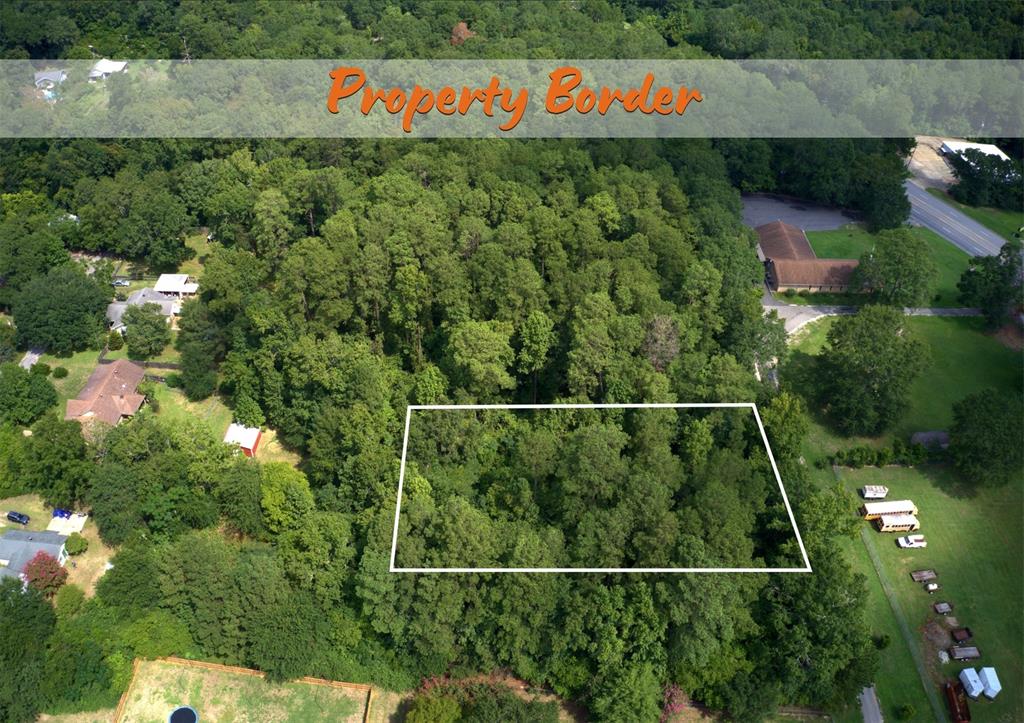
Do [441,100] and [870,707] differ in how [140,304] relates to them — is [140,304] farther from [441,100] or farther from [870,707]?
[870,707]

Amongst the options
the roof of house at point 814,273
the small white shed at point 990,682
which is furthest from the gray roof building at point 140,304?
the small white shed at point 990,682

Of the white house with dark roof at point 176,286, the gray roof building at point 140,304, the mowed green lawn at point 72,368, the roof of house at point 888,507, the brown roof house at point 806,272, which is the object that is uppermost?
Answer: the brown roof house at point 806,272

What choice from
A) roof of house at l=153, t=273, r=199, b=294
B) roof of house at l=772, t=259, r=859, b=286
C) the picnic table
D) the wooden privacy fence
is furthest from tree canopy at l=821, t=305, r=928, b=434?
roof of house at l=153, t=273, r=199, b=294

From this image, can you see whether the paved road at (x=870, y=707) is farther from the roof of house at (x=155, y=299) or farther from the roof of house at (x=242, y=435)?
the roof of house at (x=155, y=299)

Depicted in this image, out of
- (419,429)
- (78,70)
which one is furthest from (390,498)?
(78,70)

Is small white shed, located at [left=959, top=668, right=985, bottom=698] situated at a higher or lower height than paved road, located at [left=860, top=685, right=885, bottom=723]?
higher

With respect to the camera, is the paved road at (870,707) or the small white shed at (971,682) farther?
the small white shed at (971,682)

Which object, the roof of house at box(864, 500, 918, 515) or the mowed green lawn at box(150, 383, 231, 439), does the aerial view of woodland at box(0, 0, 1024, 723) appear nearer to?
the mowed green lawn at box(150, 383, 231, 439)

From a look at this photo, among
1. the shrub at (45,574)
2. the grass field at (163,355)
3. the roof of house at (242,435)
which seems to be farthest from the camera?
the grass field at (163,355)
